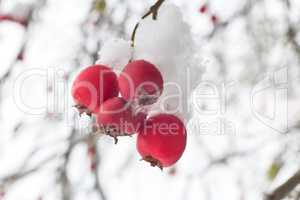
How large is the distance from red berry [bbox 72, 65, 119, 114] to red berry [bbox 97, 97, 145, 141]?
4cm

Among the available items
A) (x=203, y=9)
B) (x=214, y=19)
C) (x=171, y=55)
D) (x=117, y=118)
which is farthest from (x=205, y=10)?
(x=117, y=118)

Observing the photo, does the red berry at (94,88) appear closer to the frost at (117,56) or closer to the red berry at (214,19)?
the frost at (117,56)

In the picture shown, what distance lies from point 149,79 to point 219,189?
3.25m

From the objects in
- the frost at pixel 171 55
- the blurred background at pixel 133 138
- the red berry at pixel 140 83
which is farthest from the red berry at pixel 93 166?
the red berry at pixel 140 83

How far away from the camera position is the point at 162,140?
920 mm

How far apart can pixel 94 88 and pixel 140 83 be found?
124 millimetres

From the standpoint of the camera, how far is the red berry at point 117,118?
0.89 meters

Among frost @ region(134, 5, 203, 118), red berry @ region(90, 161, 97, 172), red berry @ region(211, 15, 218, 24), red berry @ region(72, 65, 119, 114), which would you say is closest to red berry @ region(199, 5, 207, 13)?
red berry @ region(211, 15, 218, 24)

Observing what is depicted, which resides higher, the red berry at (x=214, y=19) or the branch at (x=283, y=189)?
the red berry at (x=214, y=19)

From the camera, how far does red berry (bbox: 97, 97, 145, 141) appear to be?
2.93ft

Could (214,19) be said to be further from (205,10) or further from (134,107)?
(134,107)

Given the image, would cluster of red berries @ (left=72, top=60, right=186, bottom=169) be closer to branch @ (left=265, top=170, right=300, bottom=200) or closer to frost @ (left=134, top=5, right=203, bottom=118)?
frost @ (left=134, top=5, right=203, bottom=118)

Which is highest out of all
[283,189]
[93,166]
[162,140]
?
[162,140]

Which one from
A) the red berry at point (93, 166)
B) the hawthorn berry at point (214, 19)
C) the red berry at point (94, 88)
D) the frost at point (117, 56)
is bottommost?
the red berry at point (93, 166)
